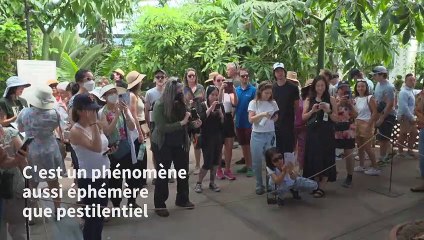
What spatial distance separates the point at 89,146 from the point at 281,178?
2.46 m

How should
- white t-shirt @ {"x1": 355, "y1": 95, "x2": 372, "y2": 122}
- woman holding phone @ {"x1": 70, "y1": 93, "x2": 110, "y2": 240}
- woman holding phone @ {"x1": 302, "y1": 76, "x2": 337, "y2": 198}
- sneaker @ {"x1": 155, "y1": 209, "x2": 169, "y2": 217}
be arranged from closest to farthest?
woman holding phone @ {"x1": 70, "y1": 93, "x2": 110, "y2": 240}, sneaker @ {"x1": 155, "y1": 209, "x2": 169, "y2": 217}, woman holding phone @ {"x1": 302, "y1": 76, "x2": 337, "y2": 198}, white t-shirt @ {"x1": 355, "y1": 95, "x2": 372, "y2": 122}

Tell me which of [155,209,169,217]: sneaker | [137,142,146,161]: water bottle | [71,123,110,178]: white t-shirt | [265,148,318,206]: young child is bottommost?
[155,209,169,217]: sneaker

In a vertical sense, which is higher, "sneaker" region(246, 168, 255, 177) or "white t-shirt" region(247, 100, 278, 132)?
"white t-shirt" region(247, 100, 278, 132)

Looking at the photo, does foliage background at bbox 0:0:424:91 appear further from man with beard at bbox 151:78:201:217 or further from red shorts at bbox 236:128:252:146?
red shorts at bbox 236:128:252:146

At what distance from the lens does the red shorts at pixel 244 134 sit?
6406 millimetres

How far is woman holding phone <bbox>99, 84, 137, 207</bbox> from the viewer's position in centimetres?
452

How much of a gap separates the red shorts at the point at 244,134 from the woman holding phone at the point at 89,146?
295 cm

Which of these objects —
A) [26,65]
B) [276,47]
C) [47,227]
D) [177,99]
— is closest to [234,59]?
[276,47]

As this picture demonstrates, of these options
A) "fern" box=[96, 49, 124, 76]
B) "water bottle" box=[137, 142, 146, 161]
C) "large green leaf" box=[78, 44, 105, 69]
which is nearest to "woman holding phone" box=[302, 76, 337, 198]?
"water bottle" box=[137, 142, 146, 161]

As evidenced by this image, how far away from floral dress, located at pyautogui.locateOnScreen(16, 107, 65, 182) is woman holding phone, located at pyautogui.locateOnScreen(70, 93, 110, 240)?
73 cm

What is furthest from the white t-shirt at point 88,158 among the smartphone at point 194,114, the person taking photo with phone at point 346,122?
the person taking photo with phone at point 346,122

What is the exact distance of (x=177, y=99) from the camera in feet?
15.5

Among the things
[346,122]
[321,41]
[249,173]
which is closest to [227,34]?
[321,41]

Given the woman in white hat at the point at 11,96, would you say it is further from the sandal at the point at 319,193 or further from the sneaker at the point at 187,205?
the sandal at the point at 319,193
